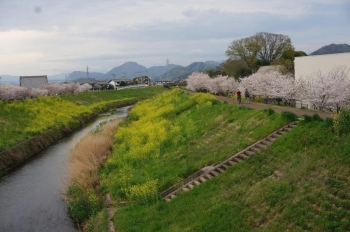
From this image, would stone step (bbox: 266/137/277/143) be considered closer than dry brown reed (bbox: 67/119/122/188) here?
Yes

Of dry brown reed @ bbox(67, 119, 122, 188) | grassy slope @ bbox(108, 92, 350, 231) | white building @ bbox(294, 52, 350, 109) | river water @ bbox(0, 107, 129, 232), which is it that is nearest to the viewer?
grassy slope @ bbox(108, 92, 350, 231)

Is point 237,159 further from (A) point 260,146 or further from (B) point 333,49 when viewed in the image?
(B) point 333,49

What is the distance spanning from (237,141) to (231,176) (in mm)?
4248

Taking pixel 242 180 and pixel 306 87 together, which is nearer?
pixel 242 180

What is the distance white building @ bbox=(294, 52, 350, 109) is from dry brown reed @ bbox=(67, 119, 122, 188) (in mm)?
16819

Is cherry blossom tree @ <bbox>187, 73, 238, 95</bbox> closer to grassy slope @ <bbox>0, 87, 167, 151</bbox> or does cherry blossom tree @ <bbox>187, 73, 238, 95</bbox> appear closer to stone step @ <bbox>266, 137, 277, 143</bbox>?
grassy slope @ <bbox>0, 87, 167, 151</bbox>

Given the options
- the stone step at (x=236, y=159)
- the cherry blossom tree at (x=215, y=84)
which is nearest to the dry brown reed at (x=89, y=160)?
the stone step at (x=236, y=159)

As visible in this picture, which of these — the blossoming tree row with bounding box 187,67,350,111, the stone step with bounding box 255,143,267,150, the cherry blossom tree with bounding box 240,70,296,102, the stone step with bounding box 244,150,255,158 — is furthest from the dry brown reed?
the cherry blossom tree with bounding box 240,70,296,102

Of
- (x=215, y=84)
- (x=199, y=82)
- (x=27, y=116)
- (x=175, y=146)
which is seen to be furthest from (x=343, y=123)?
(x=199, y=82)

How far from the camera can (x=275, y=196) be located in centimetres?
1259

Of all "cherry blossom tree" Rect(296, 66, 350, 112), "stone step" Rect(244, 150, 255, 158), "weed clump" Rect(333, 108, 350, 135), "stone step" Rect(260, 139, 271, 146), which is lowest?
"stone step" Rect(244, 150, 255, 158)

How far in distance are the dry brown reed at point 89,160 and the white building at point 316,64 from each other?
1682cm

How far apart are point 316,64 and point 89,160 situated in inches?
821

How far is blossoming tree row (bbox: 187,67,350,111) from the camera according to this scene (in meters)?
23.3
